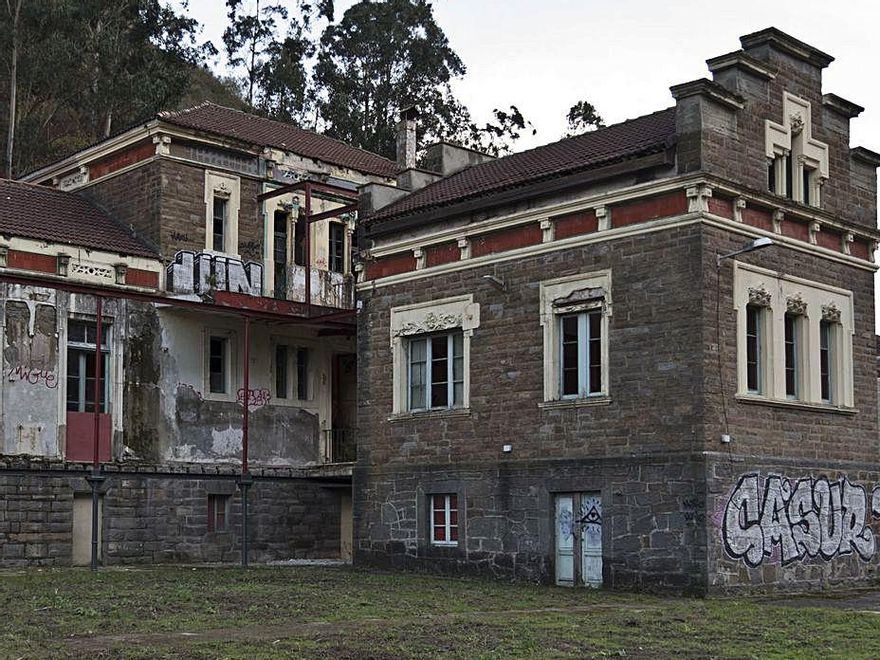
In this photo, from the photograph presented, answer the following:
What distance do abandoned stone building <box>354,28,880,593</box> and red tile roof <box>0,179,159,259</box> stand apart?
21.8ft

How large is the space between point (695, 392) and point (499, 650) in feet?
28.3

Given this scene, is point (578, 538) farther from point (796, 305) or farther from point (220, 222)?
point (220, 222)

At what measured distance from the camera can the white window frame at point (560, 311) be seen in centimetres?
2189

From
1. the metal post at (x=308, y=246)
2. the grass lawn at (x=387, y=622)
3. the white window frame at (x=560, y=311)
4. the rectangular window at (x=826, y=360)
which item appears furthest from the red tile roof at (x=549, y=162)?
the grass lawn at (x=387, y=622)

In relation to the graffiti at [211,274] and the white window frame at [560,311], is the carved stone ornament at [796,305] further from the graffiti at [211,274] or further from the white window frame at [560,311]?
the graffiti at [211,274]

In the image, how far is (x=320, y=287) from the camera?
1281 inches

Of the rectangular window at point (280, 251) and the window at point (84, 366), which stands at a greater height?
the rectangular window at point (280, 251)

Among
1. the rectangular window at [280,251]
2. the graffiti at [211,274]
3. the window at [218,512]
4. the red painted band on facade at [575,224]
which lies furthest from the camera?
the rectangular window at [280,251]

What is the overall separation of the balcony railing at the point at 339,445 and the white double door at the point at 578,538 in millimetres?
10462

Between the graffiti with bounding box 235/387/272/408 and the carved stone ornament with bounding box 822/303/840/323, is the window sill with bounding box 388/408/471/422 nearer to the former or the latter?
the graffiti with bounding box 235/387/272/408

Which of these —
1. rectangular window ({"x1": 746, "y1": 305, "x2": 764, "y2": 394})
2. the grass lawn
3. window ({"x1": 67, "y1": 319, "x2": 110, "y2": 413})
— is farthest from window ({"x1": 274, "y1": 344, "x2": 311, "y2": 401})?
rectangular window ({"x1": 746, "y1": 305, "x2": 764, "y2": 394})

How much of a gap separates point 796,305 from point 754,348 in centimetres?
129

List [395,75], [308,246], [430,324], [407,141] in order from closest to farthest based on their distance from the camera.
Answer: [430,324] < [308,246] < [407,141] < [395,75]

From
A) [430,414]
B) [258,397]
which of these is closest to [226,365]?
[258,397]
